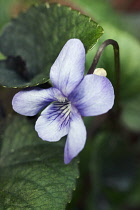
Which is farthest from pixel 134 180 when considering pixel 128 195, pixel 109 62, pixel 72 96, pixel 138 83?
pixel 72 96

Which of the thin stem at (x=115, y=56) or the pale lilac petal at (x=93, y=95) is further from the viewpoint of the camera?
the thin stem at (x=115, y=56)

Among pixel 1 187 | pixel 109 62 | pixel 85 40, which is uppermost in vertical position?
pixel 85 40

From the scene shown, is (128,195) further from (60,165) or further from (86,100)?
(86,100)

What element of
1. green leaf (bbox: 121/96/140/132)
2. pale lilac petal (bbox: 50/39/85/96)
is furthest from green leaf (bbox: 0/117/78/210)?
green leaf (bbox: 121/96/140/132)

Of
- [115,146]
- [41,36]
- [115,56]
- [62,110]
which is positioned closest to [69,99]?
[62,110]

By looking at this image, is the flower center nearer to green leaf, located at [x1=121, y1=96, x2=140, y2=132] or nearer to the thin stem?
the thin stem

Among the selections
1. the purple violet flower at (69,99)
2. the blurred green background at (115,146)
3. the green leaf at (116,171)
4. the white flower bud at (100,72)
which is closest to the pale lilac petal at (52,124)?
the purple violet flower at (69,99)

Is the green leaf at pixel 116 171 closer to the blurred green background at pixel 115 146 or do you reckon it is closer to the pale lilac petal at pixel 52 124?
the blurred green background at pixel 115 146
